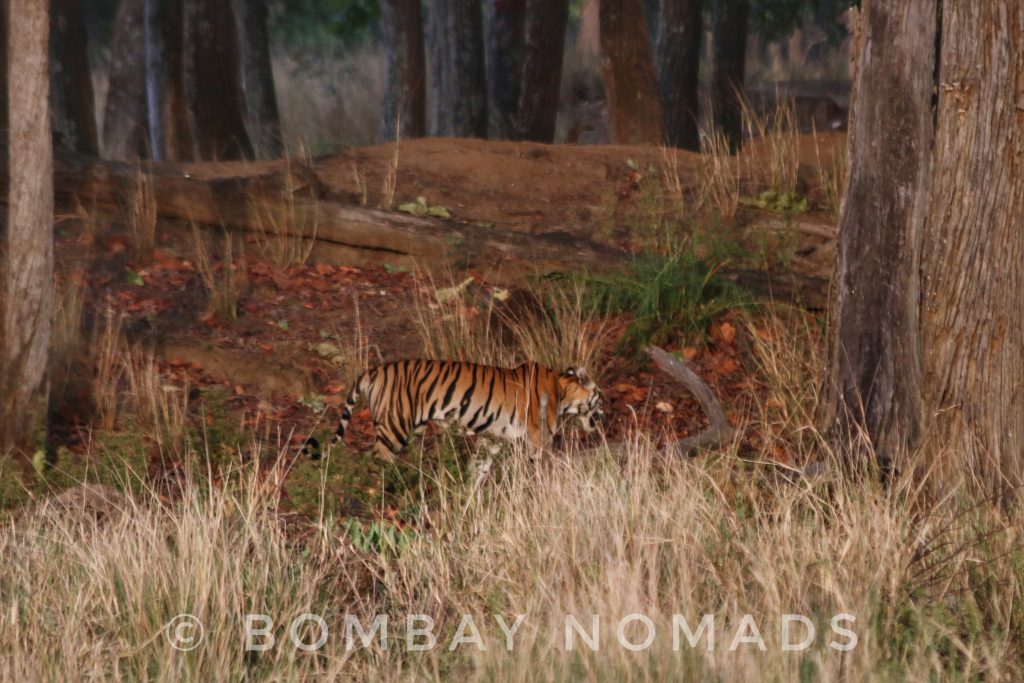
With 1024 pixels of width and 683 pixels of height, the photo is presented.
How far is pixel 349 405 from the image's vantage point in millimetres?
7750

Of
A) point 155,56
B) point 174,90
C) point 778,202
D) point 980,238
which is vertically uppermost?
point 155,56

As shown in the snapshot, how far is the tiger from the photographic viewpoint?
7688mm

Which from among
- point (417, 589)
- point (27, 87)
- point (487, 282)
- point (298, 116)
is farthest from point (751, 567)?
point (298, 116)

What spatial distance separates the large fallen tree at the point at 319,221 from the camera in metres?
10.2

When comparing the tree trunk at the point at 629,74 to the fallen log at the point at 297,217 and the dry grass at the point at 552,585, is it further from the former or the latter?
the dry grass at the point at 552,585

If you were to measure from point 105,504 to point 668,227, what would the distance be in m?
5.34

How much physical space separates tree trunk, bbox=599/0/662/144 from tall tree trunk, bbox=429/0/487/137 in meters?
2.24

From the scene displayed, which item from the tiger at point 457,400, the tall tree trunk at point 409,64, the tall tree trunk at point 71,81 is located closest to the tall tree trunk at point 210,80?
the tall tree trunk at point 71,81

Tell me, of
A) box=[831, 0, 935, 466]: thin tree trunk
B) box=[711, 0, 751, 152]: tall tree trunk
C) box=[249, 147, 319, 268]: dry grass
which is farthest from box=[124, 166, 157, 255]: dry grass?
box=[711, 0, 751, 152]: tall tree trunk

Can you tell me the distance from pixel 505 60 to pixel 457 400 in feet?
34.1

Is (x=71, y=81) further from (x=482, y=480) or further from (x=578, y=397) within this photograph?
(x=482, y=480)

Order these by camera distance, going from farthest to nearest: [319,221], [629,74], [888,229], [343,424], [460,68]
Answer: [460,68] → [629,74] → [319,221] → [343,424] → [888,229]

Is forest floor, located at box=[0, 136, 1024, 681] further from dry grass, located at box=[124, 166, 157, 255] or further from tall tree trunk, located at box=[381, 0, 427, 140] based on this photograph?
tall tree trunk, located at box=[381, 0, 427, 140]
